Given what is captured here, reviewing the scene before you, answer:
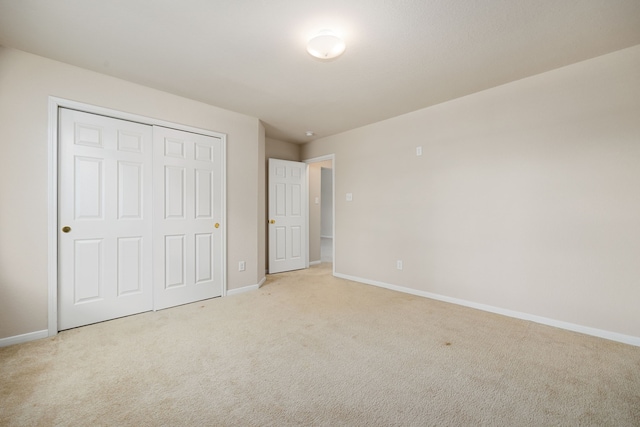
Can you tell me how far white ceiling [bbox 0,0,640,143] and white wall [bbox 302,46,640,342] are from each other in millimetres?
315

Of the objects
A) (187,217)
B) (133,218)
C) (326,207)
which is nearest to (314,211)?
(187,217)

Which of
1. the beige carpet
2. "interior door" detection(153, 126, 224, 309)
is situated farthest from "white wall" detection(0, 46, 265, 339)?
"interior door" detection(153, 126, 224, 309)

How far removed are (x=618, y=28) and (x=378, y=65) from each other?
1.77 metres

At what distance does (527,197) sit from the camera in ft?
9.37

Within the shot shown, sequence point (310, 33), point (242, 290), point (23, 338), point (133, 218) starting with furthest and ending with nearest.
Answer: point (242, 290) < point (133, 218) < point (23, 338) < point (310, 33)

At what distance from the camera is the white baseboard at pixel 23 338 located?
2.30 metres

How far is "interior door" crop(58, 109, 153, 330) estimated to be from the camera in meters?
2.62

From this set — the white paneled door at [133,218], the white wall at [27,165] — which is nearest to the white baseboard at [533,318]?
the white paneled door at [133,218]

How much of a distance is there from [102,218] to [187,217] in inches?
32.3

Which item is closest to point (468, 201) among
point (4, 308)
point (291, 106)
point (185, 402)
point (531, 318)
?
point (531, 318)

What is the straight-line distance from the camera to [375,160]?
14.0 ft

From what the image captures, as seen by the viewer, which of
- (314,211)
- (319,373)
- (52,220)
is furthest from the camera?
(314,211)

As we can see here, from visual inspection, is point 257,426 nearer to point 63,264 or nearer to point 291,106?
point 63,264

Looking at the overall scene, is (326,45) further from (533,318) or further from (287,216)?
(287,216)
